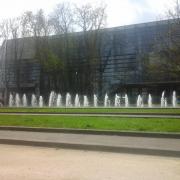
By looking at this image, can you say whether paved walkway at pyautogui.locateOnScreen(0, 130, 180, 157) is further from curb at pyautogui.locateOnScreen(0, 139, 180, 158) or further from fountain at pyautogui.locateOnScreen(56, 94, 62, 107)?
fountain at pyautogui.locateOnScreen(56, 94, 62, 107)

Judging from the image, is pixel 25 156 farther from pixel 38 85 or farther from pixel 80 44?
pixel 38 85

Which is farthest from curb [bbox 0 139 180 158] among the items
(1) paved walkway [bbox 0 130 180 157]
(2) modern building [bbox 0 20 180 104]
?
(2) modern building [bbox 0 20 180 104]

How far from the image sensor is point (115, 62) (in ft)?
211

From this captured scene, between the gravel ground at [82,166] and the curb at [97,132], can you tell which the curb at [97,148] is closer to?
the gravel ground at [82,166]

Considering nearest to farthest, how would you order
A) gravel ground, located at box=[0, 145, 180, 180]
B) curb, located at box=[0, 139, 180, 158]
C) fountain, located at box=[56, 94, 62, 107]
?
gravel ground, located at box=[0, 145, 180, 180]
curb, located at box=[0, 139, 180, 158]
fountain, located at box=[56, 94, 62, 107]

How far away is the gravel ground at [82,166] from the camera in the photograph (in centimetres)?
792

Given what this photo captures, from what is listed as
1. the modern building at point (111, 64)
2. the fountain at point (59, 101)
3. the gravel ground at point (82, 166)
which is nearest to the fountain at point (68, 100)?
the fountain at point (59, 101)

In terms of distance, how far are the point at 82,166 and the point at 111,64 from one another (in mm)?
55929

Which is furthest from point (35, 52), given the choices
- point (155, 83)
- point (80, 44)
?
point (155, 83)

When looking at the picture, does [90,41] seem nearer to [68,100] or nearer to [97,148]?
[68,100]

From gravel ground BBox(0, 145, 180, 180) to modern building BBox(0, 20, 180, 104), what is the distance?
4570 centimetres

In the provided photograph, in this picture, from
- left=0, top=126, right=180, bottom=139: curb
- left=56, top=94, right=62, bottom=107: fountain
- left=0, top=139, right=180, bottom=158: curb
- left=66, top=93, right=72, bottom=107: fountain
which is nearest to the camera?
left=0, top=139, right=180, bottom=158: curb

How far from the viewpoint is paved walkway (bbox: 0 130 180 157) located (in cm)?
1082

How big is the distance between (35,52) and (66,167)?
5547cm
